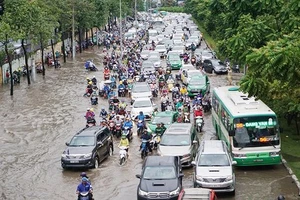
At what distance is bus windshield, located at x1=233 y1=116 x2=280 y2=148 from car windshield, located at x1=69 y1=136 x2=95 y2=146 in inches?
240

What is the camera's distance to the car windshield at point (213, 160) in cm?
2133

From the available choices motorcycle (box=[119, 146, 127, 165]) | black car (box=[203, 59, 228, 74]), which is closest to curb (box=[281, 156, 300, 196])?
motorcycle (box=[119, 146, 127, 165])

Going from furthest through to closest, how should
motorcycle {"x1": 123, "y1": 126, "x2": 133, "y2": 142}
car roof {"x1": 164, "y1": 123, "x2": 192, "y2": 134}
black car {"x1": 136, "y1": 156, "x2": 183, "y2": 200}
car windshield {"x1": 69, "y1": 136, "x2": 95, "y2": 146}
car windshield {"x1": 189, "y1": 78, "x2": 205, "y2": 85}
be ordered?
car windshield {"x1": 189, "y1": 78, "x2": 205, "y2": 85}
motorcycle {"x1": 123, "y1": 126, "x2": 133, "y2": 142}
car roof {"x1": 164, "y1": 123, "x2": 192, "y2": 134}
car windshield {"x1": 69, "y1": 136, "x2": 95, "y2": 146}
black car {"x1": 136, "y1": 156, "x2": 183, "y2": 200}

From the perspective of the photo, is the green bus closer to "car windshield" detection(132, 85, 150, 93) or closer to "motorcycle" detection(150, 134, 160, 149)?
"motorcycle" detection(150, 134, 160, 149)

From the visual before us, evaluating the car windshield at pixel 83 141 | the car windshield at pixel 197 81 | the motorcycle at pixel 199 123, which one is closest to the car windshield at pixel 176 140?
the car windshield at pixel 83 141

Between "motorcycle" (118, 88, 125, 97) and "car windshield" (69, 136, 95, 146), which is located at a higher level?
"car windshield" (69, 136, 95, 146)

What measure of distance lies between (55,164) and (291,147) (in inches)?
413

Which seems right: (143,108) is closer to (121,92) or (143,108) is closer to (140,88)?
(140,88)

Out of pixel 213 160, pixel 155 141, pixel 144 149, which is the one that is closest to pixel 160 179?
pixel 213 160

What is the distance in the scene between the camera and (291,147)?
2778cm

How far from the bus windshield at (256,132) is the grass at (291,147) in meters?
1.67

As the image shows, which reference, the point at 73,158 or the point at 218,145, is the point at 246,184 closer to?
the point at 218,145

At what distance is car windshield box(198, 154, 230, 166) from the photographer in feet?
70.0

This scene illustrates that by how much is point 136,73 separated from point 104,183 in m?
30.3
